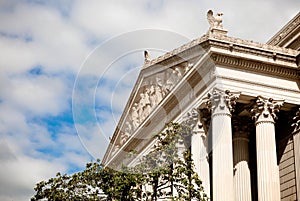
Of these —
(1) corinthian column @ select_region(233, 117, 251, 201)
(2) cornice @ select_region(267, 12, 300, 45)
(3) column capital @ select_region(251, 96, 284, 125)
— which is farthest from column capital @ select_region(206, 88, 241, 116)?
(2) cornice @ select_region(267, 12, 300, 45)

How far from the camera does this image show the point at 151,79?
44.9m

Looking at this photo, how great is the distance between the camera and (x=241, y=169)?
34406mm

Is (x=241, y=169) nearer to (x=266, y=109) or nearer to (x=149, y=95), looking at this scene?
(x=266, y=109)

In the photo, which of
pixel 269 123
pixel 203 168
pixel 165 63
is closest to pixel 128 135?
pixel 165 63

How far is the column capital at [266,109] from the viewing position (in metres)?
32.2

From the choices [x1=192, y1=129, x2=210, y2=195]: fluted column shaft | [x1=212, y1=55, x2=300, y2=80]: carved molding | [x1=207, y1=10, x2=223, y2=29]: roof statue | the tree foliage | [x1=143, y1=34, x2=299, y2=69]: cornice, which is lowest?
the tree foliage

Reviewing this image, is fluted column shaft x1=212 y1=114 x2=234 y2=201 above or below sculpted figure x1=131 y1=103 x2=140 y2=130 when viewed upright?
below

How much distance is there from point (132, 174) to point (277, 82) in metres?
11.9

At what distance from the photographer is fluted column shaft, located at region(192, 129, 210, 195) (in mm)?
33763

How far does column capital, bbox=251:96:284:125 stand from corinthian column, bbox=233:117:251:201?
3026 mm

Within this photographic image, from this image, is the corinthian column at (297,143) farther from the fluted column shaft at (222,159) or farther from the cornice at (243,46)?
the fluted column shaft at (222,159)

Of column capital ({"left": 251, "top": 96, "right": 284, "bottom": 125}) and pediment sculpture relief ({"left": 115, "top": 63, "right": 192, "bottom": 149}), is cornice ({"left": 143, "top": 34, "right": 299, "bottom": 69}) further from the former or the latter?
pediment sculpture relief ({"left": 115, "top": 63, "right": 192, "bottom": 149})

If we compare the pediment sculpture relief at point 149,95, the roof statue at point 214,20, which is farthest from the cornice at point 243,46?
the pediment sculpture relief at point 149,95

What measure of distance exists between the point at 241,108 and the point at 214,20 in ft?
18.4
